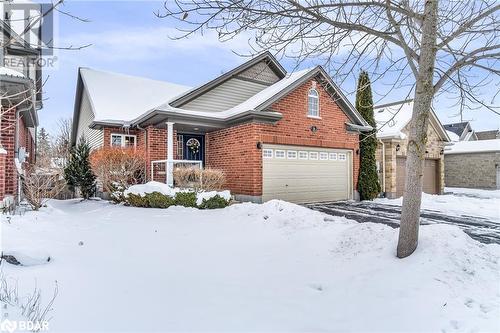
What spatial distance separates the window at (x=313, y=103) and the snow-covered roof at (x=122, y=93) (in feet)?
23.6

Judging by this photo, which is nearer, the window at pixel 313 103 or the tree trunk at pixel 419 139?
the tree trunk at pixel 419 139

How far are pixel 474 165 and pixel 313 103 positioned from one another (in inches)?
678

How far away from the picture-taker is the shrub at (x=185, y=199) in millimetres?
10242

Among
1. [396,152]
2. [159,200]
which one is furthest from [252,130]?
[396,152]

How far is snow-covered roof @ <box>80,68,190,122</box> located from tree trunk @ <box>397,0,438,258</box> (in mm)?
11987

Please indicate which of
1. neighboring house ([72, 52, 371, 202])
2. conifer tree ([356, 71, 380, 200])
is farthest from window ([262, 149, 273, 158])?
conifer tree ([356, 71, 380, 200])

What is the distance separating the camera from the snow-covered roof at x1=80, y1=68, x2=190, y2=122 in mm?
14438

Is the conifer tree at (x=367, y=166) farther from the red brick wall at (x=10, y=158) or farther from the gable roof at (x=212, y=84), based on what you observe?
the red brick wall at (x=10, y=158)

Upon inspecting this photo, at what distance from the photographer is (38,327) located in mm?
2805

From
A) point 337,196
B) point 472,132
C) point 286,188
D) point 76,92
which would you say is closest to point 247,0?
point 286,188

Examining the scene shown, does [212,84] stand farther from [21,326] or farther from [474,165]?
[474,165]

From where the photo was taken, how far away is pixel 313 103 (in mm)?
14234

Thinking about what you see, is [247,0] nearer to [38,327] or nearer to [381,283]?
[381,283]

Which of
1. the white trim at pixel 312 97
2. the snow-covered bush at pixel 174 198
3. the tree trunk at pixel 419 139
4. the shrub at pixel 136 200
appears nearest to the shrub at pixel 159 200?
the snow-covered bush at pixel 174 198
